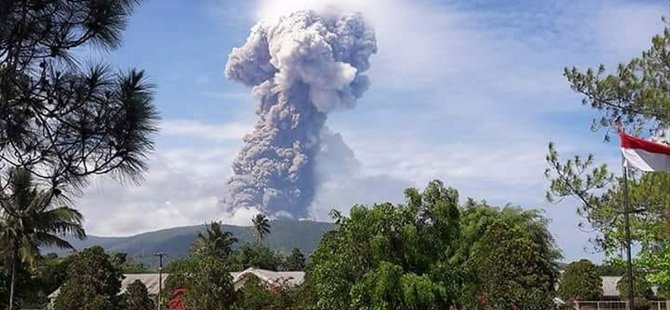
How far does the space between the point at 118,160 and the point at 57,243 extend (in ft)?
106

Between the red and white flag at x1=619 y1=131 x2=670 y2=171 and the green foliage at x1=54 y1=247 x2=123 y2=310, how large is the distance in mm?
20276

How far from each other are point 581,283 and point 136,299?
78.3ft

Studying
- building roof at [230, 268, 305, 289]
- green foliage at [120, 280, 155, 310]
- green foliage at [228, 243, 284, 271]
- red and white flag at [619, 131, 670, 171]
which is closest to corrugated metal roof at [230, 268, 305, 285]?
building roof at [230, 268, 305, 289]

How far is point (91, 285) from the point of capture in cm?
2900

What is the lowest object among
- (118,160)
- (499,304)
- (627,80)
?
(499,304)

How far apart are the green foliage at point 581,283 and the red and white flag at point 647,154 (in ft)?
109

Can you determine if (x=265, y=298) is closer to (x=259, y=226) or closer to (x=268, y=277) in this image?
(x=268, y=277)

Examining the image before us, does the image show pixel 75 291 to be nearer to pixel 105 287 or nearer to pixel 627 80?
pixel 105 287

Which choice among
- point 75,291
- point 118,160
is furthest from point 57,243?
point 118,160

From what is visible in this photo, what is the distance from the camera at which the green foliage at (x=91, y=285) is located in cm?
2861

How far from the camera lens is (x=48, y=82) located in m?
6.90

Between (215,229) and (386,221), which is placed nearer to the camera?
(386,221)

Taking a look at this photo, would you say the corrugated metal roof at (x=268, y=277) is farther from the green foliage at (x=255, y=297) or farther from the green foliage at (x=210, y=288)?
the green foliage at (x=210, y=288)

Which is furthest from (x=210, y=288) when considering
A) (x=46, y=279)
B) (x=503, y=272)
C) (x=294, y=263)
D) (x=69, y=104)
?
(x=294, y=263)
